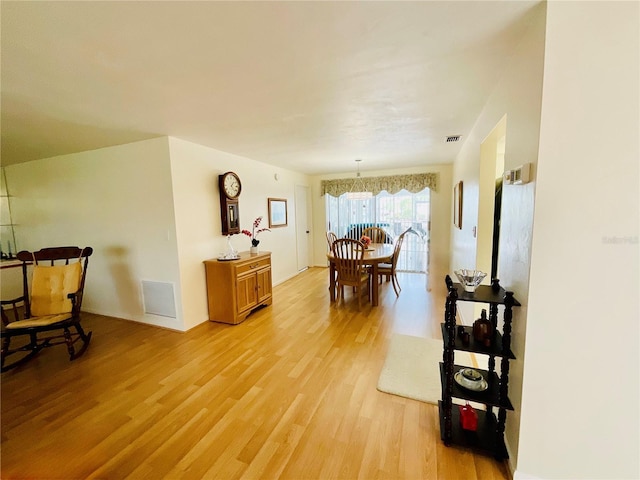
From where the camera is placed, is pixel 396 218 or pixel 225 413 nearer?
pixel 225 413

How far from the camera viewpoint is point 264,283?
3.67 metres

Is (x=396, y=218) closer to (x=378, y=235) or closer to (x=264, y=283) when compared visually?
(x=378, y=235)

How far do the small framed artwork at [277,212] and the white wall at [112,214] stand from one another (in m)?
1.94

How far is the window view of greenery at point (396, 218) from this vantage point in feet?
17.5

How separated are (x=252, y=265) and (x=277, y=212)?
5.43 feet

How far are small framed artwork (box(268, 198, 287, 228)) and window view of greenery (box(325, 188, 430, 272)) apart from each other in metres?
1.32

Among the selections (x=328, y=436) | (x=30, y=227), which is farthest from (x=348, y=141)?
(x=30, y=227)

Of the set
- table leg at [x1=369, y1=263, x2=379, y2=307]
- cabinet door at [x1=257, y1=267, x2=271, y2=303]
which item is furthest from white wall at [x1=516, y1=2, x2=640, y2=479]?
cabinet door at [x1=257, y1=267, x2=271, y2=303]

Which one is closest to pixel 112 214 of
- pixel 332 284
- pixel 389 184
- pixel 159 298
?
pixel 159 298

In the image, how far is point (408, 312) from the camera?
342 centimetres

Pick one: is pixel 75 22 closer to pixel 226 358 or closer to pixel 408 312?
pixel 226 358

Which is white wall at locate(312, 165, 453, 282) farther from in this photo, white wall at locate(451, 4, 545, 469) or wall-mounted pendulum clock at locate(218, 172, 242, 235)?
white wall at locate(451, 4, 545, 469)

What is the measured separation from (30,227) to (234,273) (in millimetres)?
3715

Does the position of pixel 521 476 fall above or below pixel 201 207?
below
